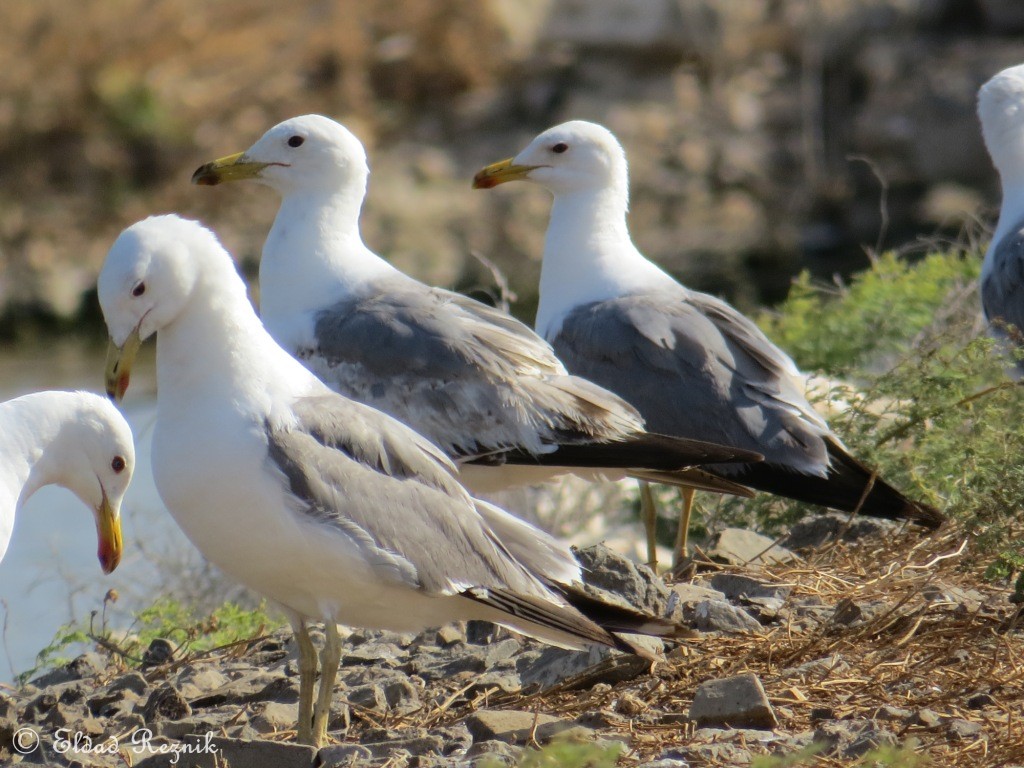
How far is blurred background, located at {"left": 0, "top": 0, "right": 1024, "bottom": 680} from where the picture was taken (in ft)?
60.2

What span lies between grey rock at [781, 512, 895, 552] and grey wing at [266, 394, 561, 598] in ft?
6.22

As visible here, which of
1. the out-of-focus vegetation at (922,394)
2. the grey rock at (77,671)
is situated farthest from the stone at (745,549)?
the grey rock at (77,671)

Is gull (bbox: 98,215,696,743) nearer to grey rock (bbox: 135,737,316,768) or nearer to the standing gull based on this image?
grey rock (bbox: 135,737,316,768)

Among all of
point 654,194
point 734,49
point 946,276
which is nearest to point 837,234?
point 654,194

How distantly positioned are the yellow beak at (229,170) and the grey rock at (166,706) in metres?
2.48

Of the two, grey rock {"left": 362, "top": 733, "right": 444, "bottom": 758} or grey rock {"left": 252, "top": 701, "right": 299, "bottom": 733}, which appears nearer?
grey rock {"left": 362, "top": 733, "right": 444, "bottom": 758}

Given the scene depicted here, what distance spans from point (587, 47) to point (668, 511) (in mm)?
16139

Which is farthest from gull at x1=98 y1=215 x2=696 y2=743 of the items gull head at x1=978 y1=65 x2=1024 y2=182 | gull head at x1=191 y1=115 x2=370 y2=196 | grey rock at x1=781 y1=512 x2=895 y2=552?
gull head at x1=978 y1=65 x2=1024 y2=182

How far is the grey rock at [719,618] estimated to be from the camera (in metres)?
5.12

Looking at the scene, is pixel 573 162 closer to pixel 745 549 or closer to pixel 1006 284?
pixel 1006 284

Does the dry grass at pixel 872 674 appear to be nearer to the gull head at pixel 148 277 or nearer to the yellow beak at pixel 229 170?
the gull head at pixel 148 277

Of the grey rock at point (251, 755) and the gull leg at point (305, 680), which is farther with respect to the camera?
the gull leg at point (305, 680)

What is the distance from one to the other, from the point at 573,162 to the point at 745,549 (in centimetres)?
218

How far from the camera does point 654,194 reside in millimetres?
21203
